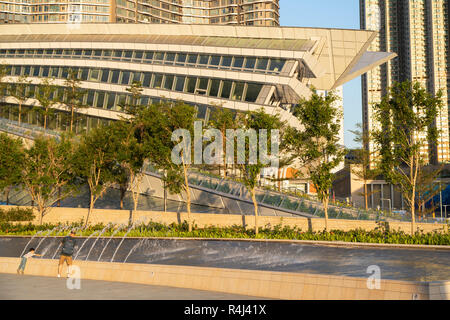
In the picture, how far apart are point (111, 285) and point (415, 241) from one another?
16.1 metres

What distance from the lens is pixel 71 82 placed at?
57.6 meters

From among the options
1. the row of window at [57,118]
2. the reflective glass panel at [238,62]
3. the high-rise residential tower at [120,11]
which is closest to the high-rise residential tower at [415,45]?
the high-rise residential tower at [120,11]

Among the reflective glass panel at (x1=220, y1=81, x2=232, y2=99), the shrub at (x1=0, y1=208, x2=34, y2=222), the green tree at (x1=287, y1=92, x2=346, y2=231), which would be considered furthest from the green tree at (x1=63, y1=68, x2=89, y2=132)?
the green tree at (x1=287, y1=92, x2=346, y2=231)

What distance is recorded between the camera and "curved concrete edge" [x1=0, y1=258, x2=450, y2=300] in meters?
11.1

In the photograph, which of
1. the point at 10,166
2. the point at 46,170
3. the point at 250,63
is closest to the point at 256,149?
the point at 46,170

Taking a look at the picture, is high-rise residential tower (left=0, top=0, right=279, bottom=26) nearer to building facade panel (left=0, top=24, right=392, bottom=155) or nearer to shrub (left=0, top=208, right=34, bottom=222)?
building facade panel (left=0, top=24, right=392, bottom=155)

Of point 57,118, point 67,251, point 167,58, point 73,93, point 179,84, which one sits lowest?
point 67,251

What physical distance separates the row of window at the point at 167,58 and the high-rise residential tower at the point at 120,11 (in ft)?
221

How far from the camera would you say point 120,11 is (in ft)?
435

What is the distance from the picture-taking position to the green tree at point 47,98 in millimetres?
56344

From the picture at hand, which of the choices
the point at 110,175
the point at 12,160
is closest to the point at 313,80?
the point at 110,175

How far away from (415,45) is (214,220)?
499 feet

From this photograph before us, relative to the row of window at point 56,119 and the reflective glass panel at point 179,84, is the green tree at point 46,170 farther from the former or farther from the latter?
the row of window at point 56,119

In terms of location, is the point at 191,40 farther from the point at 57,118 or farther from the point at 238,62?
the point at 57,118
